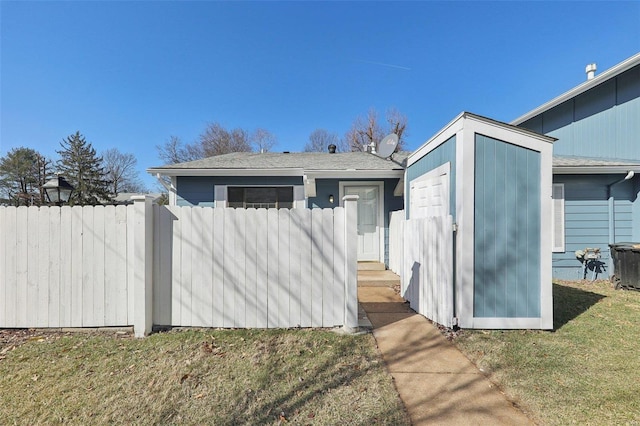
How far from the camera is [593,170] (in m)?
6.47

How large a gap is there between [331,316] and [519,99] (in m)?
16.2

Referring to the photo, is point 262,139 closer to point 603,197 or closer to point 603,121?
point 603,121

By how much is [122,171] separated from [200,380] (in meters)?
36.1

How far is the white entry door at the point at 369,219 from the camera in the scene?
7.52 m

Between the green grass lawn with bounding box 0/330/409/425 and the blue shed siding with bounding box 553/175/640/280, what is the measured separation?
21.7 feet

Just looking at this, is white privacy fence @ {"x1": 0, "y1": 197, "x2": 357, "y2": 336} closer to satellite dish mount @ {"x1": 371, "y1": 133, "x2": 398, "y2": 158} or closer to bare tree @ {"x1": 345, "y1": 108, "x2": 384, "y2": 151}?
satellite dish mount @ {"x1": 371, "y1": 133, "x2": 398, "y2": 158}

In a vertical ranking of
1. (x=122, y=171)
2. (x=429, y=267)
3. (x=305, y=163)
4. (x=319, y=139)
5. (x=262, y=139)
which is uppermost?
(x=319, y=139)

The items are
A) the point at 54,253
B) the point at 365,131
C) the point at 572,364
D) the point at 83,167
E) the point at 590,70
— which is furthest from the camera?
the point at 83,167

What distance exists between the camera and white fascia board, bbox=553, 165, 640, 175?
634 centimetres

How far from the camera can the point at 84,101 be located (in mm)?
11367

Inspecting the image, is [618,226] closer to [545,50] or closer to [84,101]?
[545,50]

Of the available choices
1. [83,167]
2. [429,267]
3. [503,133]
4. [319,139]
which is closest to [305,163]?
[429,267]

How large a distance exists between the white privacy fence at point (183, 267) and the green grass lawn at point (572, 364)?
5.13ft

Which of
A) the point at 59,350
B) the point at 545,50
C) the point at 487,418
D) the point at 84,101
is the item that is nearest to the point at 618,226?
the point at 545,50
